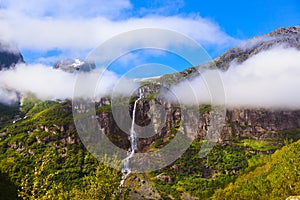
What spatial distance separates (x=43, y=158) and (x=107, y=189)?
57.8 ft

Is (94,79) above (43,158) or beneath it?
above

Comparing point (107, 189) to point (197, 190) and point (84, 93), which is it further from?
point (197, 190)

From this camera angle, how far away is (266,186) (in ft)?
223

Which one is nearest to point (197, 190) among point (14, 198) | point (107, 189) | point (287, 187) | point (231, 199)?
point (231, 199)

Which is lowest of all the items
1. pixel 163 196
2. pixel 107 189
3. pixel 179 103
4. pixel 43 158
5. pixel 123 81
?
pixel 163 196

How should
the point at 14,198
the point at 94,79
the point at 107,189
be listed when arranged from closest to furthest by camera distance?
the point at 94,79
the point at 107,189
the point at 14,198

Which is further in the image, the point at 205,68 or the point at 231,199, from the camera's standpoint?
the point at 231,199

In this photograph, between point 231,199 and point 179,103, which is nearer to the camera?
point 179,103

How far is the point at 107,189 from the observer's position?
30.9m

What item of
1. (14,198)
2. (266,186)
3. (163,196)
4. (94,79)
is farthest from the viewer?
(163,196)

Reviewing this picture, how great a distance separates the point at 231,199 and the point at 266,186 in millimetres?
10629

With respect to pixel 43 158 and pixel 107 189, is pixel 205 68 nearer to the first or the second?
pixel 43 158

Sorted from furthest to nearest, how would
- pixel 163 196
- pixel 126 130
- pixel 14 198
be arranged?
pixel 163 196
pixel 14 198
pixel 126 130

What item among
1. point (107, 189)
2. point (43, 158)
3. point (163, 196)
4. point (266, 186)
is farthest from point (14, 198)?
point (163, 196)
